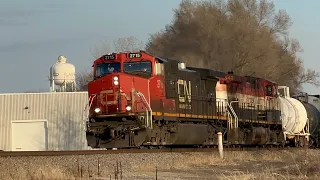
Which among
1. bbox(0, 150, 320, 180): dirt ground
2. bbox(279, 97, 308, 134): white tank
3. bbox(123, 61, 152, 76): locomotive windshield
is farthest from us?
bbox(279, 97, 308, 134): white tank

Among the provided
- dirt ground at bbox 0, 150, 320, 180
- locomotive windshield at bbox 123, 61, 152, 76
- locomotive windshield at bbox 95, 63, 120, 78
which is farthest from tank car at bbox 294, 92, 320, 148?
locomotive windshield at bbox 95, 63, 120, 78

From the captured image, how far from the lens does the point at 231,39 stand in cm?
5400

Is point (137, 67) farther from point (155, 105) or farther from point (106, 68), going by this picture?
→ point (155, 105)

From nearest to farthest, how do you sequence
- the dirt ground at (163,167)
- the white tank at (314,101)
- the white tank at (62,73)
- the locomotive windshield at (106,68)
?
the dirt ground at (163,167) → the locomotive windshield at (106,68) → the white tank at (314,101) → the white tank at (62,73)

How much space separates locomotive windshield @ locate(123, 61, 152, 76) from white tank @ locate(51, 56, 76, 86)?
22.5 m

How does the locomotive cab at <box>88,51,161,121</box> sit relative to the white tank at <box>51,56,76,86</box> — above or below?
below

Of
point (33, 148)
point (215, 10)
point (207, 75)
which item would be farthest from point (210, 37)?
point (207, 75)

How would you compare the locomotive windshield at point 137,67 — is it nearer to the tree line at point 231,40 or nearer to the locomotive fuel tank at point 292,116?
the locomotive fuel tank at point 292,116

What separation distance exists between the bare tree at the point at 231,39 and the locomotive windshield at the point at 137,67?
31.3m

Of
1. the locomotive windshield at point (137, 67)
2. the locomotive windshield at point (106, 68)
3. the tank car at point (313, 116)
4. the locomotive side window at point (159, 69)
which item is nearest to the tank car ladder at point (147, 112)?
the locomotive windshield at point (137, 67)

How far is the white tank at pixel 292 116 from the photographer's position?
2941 centimetres

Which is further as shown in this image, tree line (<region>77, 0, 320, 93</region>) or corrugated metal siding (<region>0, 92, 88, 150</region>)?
tree line (<region>77, 0, 320, 93</region>)

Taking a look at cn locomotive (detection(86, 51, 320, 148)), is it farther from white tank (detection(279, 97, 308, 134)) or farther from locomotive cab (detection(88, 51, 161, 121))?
white tank (detection(279, 97, 308, 134))

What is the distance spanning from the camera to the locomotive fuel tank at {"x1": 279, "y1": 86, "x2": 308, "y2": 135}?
1158 inches
